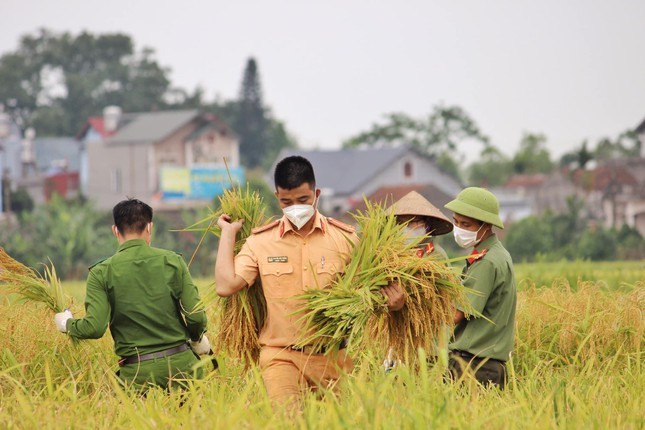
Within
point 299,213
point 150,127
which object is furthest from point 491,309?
point 150,127

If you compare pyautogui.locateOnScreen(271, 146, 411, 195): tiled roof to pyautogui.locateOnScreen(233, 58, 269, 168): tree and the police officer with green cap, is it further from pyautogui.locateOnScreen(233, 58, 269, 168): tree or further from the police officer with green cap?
the police officer with green cap

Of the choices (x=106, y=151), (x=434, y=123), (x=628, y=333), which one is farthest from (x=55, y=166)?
(x=628, y=333)

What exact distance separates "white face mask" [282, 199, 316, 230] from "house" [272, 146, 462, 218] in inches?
2747

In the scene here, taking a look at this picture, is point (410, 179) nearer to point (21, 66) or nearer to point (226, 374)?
point (21, 66)

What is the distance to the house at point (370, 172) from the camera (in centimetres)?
7725

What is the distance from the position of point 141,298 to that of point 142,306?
47 millimetres

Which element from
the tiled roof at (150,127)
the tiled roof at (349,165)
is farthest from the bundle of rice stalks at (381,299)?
the tiled roof at (349,165)

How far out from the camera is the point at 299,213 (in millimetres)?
6145

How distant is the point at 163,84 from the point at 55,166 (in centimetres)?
2592

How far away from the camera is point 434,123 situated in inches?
3922

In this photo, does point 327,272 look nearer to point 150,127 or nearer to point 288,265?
point 288,265

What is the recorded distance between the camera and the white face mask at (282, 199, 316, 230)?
6.15m

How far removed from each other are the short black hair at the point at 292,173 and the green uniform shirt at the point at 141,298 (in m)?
1.03

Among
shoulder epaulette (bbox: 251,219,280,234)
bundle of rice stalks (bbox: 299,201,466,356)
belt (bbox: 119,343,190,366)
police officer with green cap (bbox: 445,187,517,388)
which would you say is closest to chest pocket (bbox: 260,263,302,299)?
bundle of rice stalks (bbox: 299,201,466,356)
